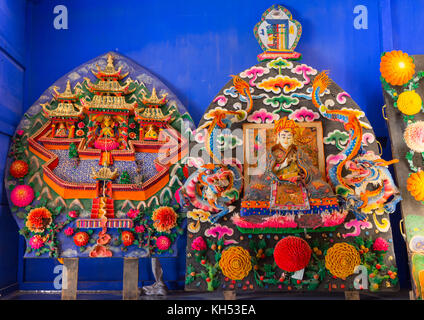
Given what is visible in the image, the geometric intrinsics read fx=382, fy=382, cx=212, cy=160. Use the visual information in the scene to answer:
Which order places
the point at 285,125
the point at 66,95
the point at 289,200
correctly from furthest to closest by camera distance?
1. the point at 66,95
2. the point at 285,125
3. the point at 289,200

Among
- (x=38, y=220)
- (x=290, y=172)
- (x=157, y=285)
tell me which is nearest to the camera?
(x=290, y=172)

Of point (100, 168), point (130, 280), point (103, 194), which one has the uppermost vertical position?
point (100, 168)

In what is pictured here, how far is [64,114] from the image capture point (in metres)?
4.31

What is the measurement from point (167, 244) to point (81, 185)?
1.15m

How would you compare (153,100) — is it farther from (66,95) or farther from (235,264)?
(235,264)

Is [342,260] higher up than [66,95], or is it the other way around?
[66,95]

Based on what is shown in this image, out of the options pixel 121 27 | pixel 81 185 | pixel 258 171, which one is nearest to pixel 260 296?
pixel 258 171

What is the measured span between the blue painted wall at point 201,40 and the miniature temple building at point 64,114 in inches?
19.2

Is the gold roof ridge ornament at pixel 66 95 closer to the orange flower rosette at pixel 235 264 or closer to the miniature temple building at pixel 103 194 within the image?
the miniature temple building at pixel 103 194

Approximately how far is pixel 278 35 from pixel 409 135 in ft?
5.97

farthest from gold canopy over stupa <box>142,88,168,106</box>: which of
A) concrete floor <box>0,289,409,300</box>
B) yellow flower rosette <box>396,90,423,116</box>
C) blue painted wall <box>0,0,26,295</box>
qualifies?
yellow flower rosette <box>396,90,423,116</box>

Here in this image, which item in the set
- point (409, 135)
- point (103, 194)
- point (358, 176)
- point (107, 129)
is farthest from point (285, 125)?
point (103, 194)

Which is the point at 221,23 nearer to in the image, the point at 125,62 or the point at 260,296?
the point at 125,62

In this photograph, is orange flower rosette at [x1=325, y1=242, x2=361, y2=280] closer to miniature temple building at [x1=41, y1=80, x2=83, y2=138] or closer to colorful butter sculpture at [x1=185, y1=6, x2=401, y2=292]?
colorful butter sculpture at [x1=185, y1=6, x2=401, y2=292]
